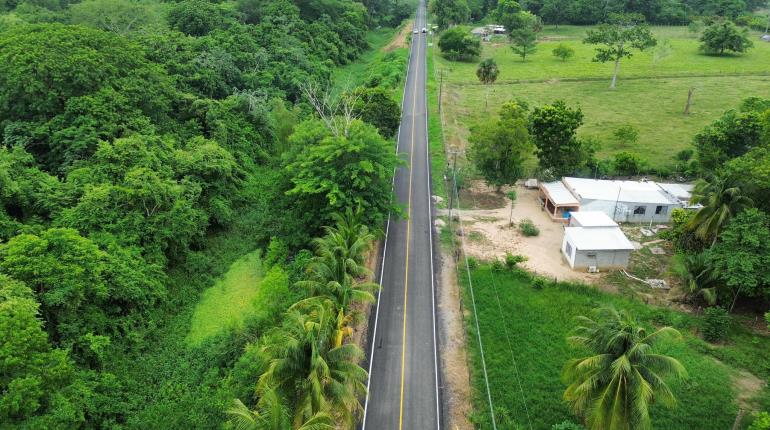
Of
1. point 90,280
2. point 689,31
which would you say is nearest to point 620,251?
point 90,280

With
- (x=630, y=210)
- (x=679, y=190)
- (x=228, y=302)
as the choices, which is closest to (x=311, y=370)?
(x=228, y=302)

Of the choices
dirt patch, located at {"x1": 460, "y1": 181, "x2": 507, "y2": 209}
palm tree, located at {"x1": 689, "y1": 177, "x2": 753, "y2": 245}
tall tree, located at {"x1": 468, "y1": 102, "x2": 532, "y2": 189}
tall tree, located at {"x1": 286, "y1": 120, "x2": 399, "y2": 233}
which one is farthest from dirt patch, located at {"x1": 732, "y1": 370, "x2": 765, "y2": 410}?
tall tree, located at {"x1": 468, "y1": 102, "x2": 532, "y2": 189}

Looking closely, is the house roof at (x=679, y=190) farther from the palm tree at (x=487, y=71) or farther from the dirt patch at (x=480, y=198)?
the palm tree at (x=487, y=71)

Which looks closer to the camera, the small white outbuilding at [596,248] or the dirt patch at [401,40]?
the small white outbuilding at [596,248]

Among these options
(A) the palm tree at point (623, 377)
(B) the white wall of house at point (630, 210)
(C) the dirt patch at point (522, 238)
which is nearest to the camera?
(A) the palm tree at point (623, 377)

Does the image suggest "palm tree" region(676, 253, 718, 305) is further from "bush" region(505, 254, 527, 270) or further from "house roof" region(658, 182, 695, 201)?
"house roof" region(658, 182, 695, 201)

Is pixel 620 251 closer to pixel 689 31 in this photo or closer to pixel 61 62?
pixel 61 62

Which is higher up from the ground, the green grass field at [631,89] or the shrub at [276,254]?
the green grass field at [631,89]

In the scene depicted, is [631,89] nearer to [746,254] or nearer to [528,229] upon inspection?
[528,229]

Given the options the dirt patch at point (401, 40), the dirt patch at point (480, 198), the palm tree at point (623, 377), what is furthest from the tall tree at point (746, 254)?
the dirt patch at point (401, 40)
